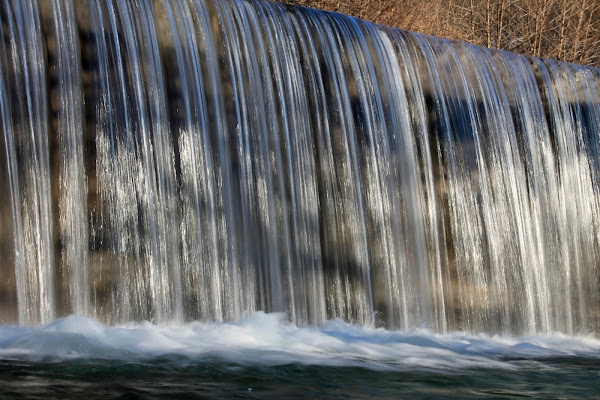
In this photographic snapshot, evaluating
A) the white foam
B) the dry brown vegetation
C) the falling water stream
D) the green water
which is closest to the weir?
the falling water stream

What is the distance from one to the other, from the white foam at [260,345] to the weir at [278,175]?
0.34 m

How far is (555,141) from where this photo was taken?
356 inches

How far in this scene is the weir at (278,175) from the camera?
5.55 metres

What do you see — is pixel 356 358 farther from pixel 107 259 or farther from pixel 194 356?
pixel 107 259

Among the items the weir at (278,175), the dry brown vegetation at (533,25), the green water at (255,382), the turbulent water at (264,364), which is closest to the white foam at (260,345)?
the turbulent water at (264,364)

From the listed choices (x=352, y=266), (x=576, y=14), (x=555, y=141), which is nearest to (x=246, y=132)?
(x=352, y=266)

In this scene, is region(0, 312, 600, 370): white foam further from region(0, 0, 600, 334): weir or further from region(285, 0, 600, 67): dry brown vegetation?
region(285, 0, 600, 67): dry brown vegetation

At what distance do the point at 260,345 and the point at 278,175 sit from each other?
181 centimetres

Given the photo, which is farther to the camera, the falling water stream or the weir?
the weir

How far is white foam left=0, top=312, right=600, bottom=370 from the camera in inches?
178

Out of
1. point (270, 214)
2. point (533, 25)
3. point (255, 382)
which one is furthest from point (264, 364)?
point (533, 25)

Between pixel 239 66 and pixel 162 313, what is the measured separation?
2.07 m

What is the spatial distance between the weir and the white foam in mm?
339

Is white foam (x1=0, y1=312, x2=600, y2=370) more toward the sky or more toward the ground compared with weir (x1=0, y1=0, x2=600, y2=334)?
more toward the ground
